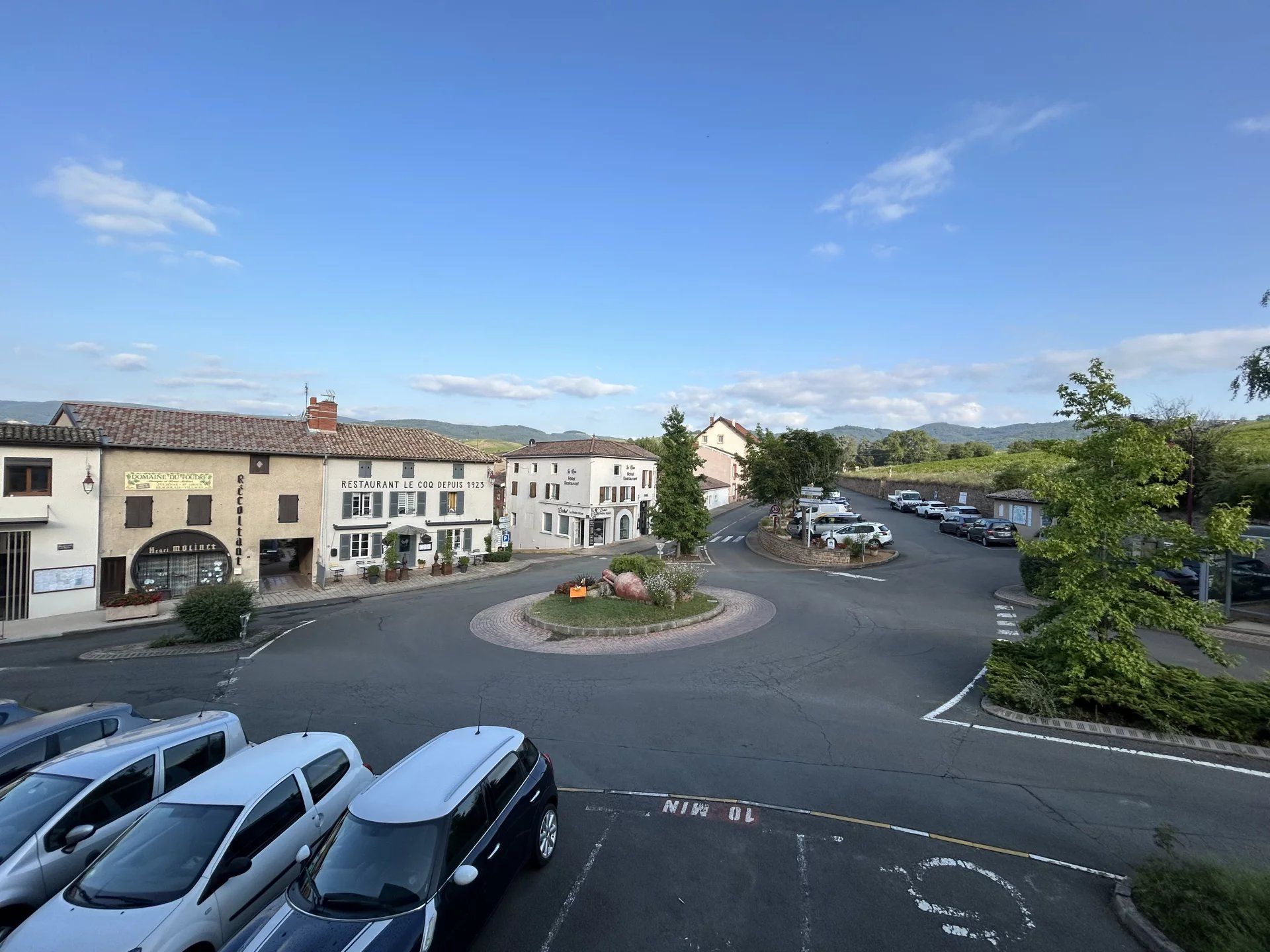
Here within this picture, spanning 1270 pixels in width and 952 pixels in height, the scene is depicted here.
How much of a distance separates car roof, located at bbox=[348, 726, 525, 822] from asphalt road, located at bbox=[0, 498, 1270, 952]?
1.39 m

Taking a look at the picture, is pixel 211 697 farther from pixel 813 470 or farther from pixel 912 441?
pixel 912 441

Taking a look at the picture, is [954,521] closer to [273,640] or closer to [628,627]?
[628,627]

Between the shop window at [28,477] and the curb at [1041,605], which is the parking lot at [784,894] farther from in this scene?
the shop window at [28,477]

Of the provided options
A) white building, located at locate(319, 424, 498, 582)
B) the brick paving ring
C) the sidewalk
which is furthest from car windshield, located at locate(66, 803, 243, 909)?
white building, located at locate(319, 424, 498, 582)

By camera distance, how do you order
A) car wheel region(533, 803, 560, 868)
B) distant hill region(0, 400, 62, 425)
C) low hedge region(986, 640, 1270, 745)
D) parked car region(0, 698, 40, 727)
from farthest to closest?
1. distant hill region(0, 400, 62, 425)
2. parked car region(0, 698, 40, 727)
3. low hedge region(986, 640, 1270, 745)
4. car wheel region(533, 803, 560, 868)

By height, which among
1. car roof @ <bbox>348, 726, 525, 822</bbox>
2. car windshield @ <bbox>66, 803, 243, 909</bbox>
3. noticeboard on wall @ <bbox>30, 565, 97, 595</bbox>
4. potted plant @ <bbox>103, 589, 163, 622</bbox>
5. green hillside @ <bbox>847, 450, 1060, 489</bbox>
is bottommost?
potted plant @ <bbox>103, 589, 163, 622</bbox>

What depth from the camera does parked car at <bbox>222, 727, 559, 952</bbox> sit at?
4.68m

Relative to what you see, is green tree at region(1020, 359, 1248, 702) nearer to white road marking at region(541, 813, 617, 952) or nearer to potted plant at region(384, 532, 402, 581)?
white road marking at region(541, 813, 617, 952)

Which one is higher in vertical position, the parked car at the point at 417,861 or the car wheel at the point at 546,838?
the parked car at the point at 417,861

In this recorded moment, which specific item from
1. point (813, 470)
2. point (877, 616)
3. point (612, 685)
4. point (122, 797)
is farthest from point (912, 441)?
point (122, 797)

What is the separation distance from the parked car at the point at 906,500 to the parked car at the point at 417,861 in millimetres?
53997

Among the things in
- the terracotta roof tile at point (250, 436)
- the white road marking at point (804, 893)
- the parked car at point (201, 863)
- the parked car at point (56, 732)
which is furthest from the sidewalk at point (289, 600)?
the white road marking at point (804, 893)

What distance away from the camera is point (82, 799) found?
20.8 ft

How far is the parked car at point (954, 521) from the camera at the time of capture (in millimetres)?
39812
